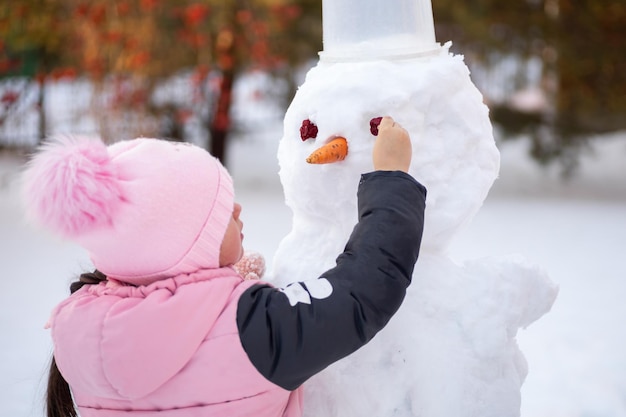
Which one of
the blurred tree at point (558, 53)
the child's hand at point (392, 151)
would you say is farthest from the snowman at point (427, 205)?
the blurred tree at point (558, 53)

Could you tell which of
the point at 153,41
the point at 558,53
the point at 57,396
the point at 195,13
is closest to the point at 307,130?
the point at 57,396

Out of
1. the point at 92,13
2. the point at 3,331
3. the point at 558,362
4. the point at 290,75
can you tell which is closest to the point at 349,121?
the point at 558,362

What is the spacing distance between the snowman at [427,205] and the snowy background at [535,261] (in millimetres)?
588

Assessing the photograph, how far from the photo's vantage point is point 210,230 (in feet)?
4.41

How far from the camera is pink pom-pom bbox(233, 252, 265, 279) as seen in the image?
1.75 metres

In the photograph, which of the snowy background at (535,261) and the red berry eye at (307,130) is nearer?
the red berry eye at (307,130)

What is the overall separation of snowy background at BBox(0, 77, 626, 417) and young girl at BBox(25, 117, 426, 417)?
14 cm

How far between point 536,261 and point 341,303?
3871 mm

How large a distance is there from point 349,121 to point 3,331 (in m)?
2.73

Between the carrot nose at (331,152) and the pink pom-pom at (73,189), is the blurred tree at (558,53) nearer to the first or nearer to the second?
the carrot nose at (331,152)

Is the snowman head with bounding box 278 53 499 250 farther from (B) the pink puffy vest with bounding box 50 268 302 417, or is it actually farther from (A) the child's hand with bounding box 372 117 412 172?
(B) the pink puffy vest with bounding box 50 268 302 417

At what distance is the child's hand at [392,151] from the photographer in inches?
54.9

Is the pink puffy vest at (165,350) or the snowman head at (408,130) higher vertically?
the snowman head at (408,130)

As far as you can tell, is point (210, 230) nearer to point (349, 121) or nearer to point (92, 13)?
point (349, 121)
